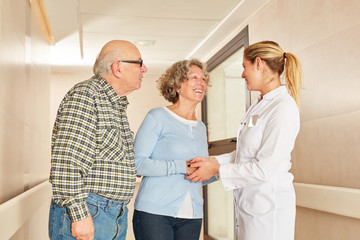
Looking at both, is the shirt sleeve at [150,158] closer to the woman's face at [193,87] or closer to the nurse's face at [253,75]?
the woman's face at [193,87]

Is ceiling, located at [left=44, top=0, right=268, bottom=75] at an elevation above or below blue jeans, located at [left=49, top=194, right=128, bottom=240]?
above

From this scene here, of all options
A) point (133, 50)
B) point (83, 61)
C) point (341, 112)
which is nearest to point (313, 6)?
point (341, 112)

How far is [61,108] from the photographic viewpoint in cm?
152

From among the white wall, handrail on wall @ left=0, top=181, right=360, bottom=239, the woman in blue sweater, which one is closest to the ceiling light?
the white wall

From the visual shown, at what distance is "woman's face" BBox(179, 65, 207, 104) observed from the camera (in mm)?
2205

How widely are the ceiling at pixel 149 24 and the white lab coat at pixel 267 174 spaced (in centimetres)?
180

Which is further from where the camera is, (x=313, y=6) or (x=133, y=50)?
(x=313, y=6)

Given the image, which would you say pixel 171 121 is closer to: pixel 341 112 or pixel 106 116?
pixel 106 116

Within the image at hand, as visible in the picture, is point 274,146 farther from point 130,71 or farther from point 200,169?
point 130,71

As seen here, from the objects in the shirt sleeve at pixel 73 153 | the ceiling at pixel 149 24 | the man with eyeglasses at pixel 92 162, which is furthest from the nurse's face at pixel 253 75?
the ceiling at pixel 149 24

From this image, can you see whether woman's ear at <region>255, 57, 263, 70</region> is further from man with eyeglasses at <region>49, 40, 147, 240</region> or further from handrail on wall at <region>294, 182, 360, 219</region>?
handrail on wall at <region>294, 182, 360, 219</region>

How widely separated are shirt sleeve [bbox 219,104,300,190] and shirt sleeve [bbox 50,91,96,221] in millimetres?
698

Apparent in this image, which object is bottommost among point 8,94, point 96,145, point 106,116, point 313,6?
point 96,145

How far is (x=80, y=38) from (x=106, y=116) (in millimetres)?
2959
